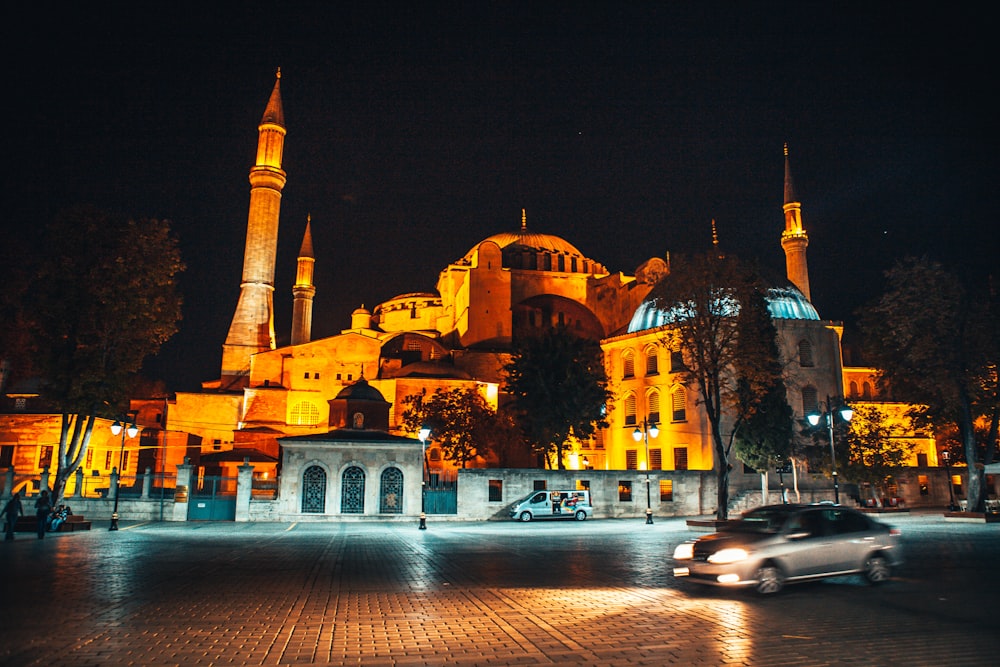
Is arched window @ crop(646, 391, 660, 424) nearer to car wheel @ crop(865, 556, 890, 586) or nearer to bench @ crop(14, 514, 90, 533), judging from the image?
bench @ crop(14, 514, 90, 533)

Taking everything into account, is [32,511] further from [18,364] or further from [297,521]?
[18,364]

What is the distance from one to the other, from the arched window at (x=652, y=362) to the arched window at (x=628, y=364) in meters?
1.12

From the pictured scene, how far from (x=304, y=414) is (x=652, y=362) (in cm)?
2341

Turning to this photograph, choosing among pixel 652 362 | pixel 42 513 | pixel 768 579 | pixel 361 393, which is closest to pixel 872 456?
pixel 652 362

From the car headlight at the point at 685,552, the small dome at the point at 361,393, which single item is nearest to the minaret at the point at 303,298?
the small dome at the point at 361,393

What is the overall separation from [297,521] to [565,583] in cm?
1854

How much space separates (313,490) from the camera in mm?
26875

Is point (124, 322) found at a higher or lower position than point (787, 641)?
higher

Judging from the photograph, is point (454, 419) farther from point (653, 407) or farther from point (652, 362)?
point (652, 362)

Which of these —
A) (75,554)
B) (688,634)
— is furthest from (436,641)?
(75,554)

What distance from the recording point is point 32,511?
24.8m

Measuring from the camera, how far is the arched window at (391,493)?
27.3 m

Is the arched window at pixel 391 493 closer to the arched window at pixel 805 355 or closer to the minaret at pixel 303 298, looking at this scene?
the arched window at pixel 805 355

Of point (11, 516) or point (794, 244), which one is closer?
point (11, 516)
